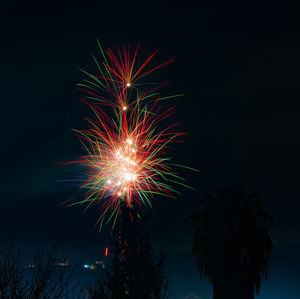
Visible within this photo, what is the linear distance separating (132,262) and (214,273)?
6.57m

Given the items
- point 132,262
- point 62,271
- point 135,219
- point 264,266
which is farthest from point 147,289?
point 264,266

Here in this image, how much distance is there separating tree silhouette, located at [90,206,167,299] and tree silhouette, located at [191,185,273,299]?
15.5 ft

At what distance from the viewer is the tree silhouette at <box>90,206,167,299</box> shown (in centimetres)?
1458

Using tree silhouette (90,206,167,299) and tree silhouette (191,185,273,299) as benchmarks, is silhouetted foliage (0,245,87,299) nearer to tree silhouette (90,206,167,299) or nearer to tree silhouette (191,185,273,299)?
tree silhouette (90,206,167,299)

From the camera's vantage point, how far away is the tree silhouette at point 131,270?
47.8 feet

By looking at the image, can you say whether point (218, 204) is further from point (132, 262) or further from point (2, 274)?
point (2, 274)

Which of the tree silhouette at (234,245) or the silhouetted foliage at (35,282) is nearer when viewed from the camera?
the silhouetted foliage at (35,282)

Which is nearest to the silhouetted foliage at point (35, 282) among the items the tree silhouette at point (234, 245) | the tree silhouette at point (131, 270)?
the tree silhouette at point (131, 270)

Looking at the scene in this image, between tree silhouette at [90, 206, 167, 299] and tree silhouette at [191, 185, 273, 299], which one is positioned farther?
tree silhouette at [191, 185, 273, 299]

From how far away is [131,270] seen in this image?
1484cm

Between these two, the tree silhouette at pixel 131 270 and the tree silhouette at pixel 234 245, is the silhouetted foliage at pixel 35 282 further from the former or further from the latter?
the tree silhouette at pixel 234 245

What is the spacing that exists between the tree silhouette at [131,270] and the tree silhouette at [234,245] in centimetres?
473

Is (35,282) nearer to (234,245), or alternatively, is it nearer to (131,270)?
(131,270)

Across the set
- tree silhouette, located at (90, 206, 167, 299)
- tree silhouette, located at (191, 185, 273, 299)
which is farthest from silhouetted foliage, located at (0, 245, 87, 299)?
tree silhouette, located at (191, 185, 273, 299)
